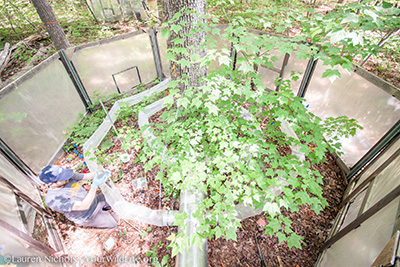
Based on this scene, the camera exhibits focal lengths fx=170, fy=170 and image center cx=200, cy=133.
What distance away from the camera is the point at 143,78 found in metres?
6.76

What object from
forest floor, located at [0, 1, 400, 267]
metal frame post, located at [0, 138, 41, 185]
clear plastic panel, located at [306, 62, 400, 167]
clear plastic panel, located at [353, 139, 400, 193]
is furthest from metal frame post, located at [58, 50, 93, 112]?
clear plastic panel, located at [353, 139, 400, 193]

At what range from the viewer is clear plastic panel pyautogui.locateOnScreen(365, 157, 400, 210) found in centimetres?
232

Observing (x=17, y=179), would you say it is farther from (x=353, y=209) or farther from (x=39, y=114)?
(x=353, y=209)

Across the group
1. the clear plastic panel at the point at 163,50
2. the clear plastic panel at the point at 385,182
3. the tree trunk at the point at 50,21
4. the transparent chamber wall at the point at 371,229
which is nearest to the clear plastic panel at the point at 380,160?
the transparent chamber wall at the point at 371,229

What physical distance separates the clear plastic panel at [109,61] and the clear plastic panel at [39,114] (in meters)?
0.56

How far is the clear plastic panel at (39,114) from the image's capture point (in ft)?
11.6

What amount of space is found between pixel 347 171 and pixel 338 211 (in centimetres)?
106

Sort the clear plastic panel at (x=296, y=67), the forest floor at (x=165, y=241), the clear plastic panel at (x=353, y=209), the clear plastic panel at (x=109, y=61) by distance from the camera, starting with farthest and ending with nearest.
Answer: the clear plastic panel at (x=109, y=61)
the clear plastic panel at (x=296, y=67)
the forest floor at (x=165, y=241)
the clear plastic panel at (x=353, y=209)

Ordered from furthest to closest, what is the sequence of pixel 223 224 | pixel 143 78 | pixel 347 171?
pixel 143 78
pixel 347 171
pixel 223 224

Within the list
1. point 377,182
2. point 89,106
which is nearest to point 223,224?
point 377,182

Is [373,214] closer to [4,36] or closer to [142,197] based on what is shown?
[142,197]

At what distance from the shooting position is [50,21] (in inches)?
205

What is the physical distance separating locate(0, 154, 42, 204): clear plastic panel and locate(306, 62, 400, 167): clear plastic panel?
645cm

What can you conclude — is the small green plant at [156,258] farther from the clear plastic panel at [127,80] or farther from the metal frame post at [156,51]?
the metal frame post at [156,51]
